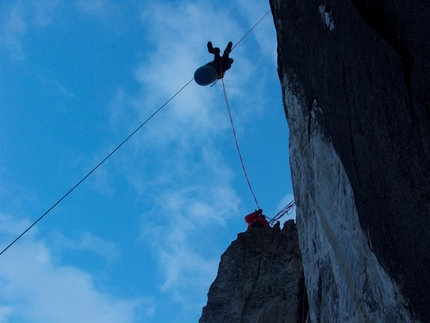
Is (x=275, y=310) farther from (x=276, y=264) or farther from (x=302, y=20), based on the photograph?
(x=302, y=20)

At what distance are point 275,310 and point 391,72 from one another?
6.81m

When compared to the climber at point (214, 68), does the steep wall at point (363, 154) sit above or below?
below

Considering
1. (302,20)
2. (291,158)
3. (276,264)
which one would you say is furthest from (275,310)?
(302,20)

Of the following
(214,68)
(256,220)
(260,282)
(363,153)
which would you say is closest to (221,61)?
(214,68)

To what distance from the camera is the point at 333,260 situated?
5.53 metres

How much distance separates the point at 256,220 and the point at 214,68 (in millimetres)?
3843

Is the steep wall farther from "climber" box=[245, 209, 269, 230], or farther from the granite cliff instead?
"climber" box=[245, 209, 269, 230]

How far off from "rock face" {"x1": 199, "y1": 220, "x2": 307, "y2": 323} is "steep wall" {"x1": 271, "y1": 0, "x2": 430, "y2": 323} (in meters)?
3.46

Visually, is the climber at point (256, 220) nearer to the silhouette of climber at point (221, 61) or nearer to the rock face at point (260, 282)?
the rock face at point (260, 282)

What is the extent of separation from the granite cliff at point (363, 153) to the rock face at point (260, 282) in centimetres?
348

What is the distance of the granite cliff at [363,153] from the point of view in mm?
3697

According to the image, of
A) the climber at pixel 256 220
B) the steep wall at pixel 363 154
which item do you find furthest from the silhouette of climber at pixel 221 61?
the steep wall at pixel 363 154

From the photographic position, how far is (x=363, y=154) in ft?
14.9

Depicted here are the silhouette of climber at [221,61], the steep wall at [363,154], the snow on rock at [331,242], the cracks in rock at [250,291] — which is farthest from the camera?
the silhouette of climber at [221,61]
